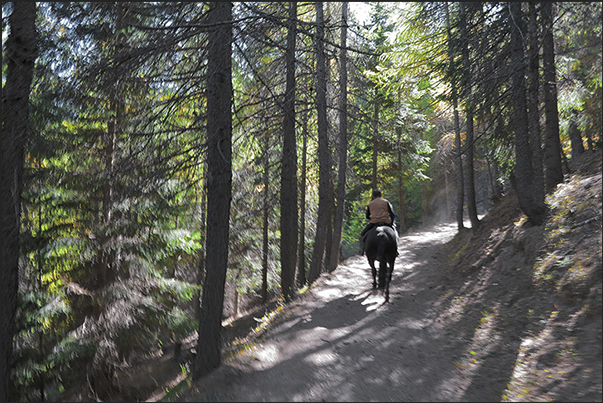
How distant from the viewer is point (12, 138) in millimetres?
6219

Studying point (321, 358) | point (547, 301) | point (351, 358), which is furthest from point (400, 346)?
point (547, 301)

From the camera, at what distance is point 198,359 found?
5.62m

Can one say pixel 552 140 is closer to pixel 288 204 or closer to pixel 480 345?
pixel 480 345

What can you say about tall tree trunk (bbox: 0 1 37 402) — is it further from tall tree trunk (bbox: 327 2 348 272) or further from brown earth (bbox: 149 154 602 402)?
tall tree trunk (bbox: 327 2 348 272)

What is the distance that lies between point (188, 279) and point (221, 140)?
33.2 feet

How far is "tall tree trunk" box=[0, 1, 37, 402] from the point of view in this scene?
6.18 m

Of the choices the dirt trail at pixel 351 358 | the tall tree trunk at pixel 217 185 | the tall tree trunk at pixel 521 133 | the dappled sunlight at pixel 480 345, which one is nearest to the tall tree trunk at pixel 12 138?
the tall tree trunk at pixel 217 185

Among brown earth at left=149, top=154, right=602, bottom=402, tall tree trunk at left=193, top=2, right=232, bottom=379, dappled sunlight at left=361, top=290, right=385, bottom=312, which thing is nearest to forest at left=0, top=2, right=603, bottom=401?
tall tree trunk at left=193, top=2, right=232, bottom=379

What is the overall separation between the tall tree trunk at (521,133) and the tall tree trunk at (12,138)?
936 cm

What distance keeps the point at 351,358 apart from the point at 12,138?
672 cm

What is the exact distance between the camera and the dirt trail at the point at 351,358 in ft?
14.2

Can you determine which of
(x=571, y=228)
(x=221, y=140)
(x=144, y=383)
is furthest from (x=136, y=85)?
(x=144, y=383)

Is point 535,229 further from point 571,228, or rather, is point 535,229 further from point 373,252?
point 373,252

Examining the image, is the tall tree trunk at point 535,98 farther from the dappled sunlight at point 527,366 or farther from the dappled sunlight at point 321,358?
the dappled sunlight at point 321,358
